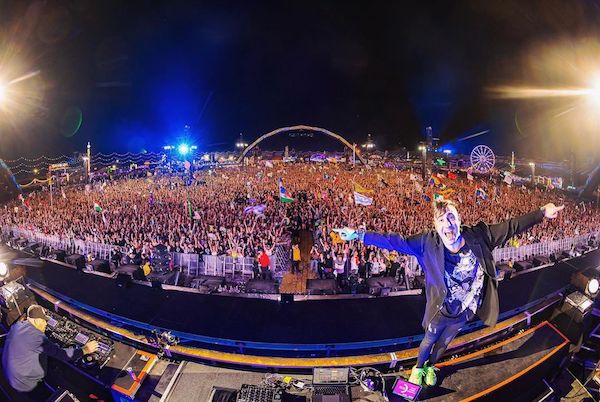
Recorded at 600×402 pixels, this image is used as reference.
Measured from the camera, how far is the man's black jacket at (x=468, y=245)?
377 centimetres

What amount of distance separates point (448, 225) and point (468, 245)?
0.45 m

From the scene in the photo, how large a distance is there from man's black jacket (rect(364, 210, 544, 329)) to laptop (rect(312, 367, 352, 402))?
1412 mm

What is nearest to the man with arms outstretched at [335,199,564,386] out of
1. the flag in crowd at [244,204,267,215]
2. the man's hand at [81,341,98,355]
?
the man's hand at [81,341,98,355]

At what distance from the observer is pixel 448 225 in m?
3.61

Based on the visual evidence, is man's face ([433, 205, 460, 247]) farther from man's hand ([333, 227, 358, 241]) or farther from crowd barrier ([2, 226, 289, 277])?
crowd barrier ([2, 226, 289, 277])

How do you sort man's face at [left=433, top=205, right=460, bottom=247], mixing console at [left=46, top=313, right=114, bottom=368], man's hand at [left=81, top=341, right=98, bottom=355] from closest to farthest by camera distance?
1. man's face at [left=433, top=205, right=460, bottom=247]
2. man's hand at [left=81, top=341, right=98, bottom=355]
3. mixing console at [left=46, top=313, right=114, bottom=368]

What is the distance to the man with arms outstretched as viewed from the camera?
3748 millimetres

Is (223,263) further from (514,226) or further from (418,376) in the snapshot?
(514,226)

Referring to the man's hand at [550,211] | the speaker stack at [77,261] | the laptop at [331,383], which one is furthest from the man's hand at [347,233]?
the speaker stack at [77,261]

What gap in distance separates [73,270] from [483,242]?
11416 millimetres

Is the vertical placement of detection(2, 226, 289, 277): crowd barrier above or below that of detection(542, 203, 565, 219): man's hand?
below

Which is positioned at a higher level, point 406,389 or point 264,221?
point 264,221

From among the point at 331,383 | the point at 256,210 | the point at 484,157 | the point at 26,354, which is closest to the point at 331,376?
the point at 331,383

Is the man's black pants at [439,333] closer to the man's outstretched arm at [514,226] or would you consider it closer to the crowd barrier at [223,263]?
the man's outstretched arm at [514,226]
